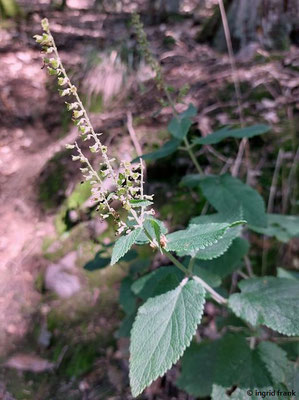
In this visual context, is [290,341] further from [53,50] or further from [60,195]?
[60,195]

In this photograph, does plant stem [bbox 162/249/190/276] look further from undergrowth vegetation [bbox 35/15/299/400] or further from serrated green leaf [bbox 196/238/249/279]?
serrated green leaf [bbox 196/238/249/279]

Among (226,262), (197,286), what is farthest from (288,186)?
(197,286)

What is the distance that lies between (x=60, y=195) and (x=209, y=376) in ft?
7.14

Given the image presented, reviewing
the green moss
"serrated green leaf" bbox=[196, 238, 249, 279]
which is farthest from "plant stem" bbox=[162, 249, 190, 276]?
the green moss

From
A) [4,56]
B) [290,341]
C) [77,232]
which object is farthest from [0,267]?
[4,56]

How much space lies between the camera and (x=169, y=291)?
1.33 m

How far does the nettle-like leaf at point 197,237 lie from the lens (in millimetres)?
1058

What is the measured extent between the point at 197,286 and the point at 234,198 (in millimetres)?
825

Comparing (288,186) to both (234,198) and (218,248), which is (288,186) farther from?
(218,248)

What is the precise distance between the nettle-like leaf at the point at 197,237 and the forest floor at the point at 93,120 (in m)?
1.51

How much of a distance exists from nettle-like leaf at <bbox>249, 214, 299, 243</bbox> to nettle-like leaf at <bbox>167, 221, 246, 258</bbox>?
889mm

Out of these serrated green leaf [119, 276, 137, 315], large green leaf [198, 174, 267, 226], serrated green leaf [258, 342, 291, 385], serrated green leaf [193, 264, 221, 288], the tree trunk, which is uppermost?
the tree trunk

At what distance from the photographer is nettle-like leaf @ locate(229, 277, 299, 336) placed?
1275mm

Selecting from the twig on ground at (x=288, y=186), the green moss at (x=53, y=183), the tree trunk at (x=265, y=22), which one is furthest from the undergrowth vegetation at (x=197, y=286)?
the tree trunk at (x=265, y=22)
